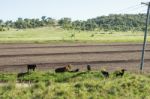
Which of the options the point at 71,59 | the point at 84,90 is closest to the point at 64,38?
the point at 71,59

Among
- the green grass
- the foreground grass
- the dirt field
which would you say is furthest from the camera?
the green grass

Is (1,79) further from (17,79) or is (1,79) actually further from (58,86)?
(58,86)

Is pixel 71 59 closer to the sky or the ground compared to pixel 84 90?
closer to the ground

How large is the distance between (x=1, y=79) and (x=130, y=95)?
10.0 metres

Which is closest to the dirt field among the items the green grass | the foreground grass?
the foreground grass

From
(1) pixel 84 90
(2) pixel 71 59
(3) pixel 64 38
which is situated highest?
(1) pixel 84 90

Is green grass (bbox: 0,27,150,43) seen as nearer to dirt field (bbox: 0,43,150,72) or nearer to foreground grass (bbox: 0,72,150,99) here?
dirt field (bbox: 0,43,150,72)

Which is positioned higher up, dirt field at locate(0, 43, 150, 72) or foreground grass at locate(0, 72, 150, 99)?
foreground grass at locate(0, 72, 150, 99)

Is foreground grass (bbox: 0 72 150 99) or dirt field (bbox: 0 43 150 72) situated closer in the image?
foreground grass (bbox: 0 72 150 99)

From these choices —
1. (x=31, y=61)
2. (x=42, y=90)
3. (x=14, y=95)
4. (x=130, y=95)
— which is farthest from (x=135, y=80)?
(x=31, y=61)

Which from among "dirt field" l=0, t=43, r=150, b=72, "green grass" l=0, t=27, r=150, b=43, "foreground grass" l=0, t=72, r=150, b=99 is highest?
"foreground grass" l=0, t=72, r=150, b=99

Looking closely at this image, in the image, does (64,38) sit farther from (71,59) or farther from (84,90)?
(84,90)

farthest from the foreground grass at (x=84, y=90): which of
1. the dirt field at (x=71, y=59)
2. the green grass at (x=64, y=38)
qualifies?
the green grass at (x=64, y=38)

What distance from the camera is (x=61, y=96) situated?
22.6 m
